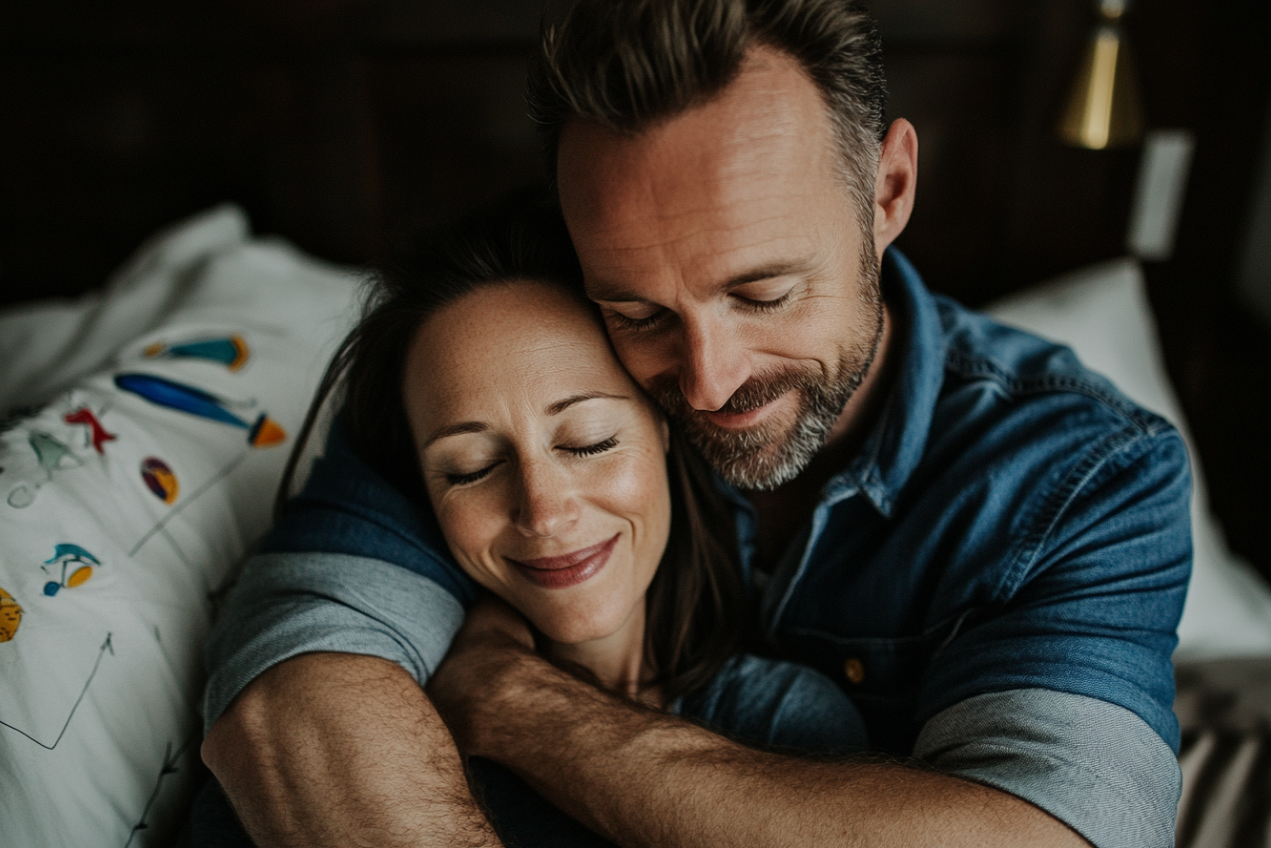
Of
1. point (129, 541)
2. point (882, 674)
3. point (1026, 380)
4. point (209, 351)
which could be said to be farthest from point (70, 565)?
point (1026, 380)

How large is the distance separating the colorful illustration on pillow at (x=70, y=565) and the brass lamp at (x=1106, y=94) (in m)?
1.76

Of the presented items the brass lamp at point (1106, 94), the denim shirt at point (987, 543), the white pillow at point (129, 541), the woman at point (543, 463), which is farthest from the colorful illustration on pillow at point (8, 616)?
the brass lamp at point (1106, 94)

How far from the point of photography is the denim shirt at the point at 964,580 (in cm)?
86

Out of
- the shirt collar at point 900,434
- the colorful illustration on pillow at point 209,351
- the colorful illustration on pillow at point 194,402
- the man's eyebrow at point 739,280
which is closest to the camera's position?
the man's eyebrow at point 739,280

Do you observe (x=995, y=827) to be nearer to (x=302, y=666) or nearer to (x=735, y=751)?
(x=735, y=751)

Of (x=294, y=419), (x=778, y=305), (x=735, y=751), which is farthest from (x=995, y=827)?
(x=294, y=419)

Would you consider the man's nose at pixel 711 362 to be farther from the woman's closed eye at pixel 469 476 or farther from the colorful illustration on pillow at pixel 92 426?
the colorful illustration on pillow at pixel 92 426

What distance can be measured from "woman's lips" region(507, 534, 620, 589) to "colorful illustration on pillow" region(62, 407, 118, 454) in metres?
0.63

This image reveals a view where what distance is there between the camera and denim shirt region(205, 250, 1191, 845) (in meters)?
0.86

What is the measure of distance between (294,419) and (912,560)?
40.9 inches

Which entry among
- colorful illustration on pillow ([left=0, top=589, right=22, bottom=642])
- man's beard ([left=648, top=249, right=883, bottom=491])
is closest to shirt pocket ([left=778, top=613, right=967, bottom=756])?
man's beard ([left=648, top=249, right=883, bottom=491])

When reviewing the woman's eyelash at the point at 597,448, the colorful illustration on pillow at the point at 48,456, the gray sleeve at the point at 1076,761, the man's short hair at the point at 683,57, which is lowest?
the gray sleeve at the point at 1076,761

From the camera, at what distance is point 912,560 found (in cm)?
111

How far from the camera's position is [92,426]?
1.21m
